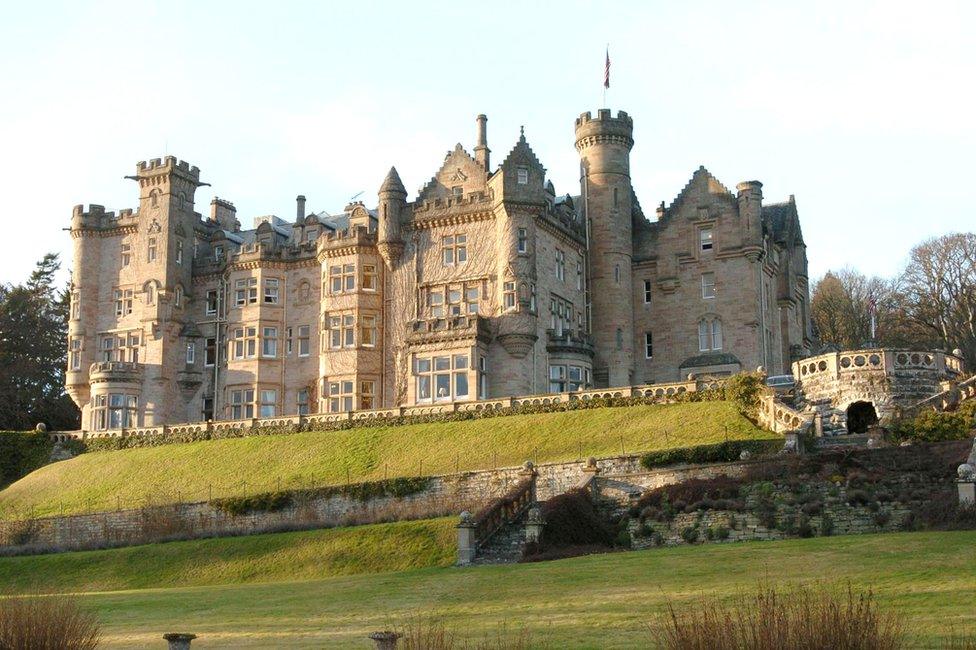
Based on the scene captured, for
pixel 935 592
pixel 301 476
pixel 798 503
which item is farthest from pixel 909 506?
pixel 301 476

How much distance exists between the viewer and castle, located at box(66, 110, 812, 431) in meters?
56.5

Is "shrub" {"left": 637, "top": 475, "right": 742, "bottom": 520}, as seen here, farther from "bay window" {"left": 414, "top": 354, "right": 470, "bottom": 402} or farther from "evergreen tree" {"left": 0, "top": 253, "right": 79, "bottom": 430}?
"evergreen tree" {"left": 0, "top": 253, "right": 79, "bottom": 430}

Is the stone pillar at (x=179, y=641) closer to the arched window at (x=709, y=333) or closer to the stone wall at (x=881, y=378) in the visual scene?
the stone wall at (x=881, y=378)

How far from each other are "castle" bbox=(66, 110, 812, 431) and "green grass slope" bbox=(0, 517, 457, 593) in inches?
703

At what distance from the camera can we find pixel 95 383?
6241 cm

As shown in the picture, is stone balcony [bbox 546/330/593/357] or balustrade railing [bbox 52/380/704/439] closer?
balustrade railing [bbox 52/380/704/439]

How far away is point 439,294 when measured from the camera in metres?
58.3

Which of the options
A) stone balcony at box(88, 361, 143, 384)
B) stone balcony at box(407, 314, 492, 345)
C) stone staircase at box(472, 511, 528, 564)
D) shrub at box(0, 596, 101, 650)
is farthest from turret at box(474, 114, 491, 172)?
shrub at box(0, 596, 101, 650)

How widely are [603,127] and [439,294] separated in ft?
39.2

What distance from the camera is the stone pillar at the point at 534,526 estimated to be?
108 ft

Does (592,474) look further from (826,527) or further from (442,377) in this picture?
(442,377)

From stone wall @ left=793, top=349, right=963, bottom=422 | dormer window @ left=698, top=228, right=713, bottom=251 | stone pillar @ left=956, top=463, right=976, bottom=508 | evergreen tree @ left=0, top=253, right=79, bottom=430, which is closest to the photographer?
stone pillar @ left=956, top=463, right=976, bottom=508

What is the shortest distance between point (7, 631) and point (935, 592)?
14.2 metres

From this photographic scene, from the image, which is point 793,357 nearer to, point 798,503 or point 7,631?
point 798,503
